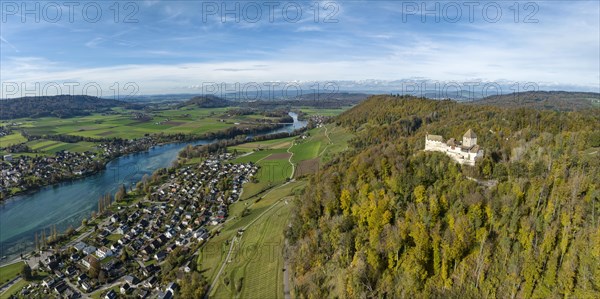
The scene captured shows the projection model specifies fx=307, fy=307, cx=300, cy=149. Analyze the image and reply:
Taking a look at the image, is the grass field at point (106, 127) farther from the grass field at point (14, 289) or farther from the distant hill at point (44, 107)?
the grass field at point (14, 289)

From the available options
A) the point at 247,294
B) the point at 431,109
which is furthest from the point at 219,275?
the point at 431,109

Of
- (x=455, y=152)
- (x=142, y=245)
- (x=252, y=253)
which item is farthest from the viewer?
(x=142, y=245)

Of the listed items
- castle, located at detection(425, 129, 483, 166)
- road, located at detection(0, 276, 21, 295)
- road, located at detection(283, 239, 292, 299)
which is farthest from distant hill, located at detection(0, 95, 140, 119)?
castle, located at detection(425, 129, 483, 166)

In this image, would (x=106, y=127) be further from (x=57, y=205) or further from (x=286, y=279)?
(x=286, y=279)

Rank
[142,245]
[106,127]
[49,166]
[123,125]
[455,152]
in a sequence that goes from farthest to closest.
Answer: [123,125] < [106,127] < [49,166] < [142,245] < [455,152]

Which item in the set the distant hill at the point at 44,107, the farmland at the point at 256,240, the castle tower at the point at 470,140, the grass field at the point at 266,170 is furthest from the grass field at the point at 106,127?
the castle tower at the point at 470,140

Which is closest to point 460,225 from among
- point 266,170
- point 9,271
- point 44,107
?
point 9,271

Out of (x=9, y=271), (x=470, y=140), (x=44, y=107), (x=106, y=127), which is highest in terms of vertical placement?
(x=44, y=107)
